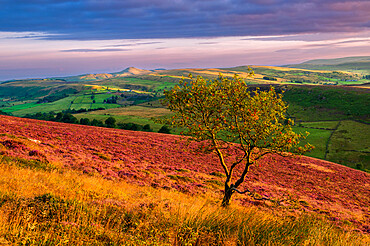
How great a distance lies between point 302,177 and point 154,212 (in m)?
45.1

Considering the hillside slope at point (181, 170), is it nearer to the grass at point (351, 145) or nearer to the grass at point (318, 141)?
the grass at point (351, 145)

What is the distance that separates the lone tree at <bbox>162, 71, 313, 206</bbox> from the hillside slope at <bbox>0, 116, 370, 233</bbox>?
5.04ft

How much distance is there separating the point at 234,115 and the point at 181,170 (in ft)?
67.1

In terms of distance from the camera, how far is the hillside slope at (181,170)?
976 inches

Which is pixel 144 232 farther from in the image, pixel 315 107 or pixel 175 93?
pixel 315 107

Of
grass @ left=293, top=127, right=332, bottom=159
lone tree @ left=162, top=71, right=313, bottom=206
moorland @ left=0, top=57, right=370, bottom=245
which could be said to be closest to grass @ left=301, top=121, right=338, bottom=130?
grass @ left=293, top=127, right=332, bottom=159

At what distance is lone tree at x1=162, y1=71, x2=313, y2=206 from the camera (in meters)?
16.2

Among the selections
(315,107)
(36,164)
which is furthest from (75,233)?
(315,107)

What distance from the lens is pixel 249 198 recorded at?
29.3m

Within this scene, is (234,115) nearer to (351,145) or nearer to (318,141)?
(351,145)

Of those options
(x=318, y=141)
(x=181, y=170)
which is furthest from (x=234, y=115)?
(x=318, y=141)

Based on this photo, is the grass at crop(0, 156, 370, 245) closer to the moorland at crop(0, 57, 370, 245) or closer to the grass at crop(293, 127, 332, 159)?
the moorland at crop(0, 57, 370, 245)

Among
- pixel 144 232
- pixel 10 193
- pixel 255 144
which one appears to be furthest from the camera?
pixel 255 144

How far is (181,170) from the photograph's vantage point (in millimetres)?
35625
